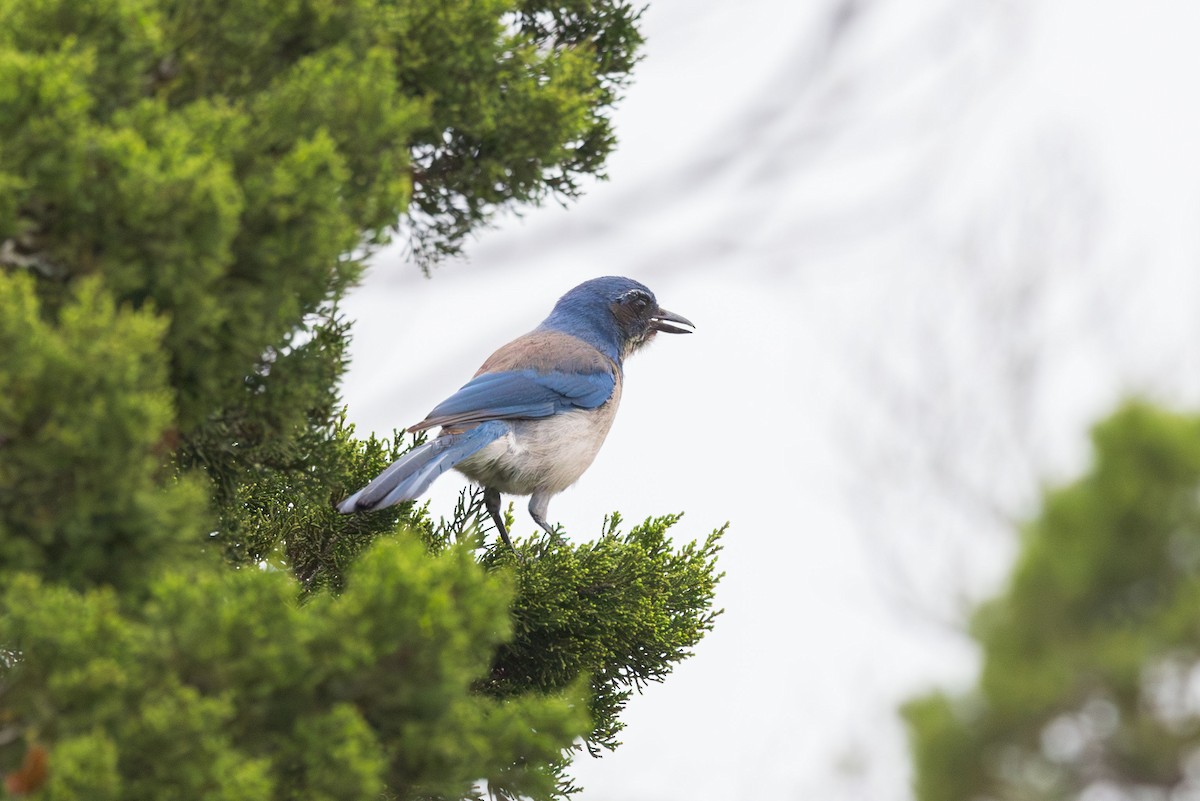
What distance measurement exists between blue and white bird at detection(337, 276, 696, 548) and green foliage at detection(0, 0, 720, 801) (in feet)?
5.39

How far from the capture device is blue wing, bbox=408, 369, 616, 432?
5332 millimetres

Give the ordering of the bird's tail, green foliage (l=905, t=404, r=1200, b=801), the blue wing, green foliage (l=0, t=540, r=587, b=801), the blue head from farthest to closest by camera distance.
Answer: the blue head → the blue wing → the bird's tail → green foliage (l=905, t=404, r=1200, b=801) → green foliage (l=0, t=540, r=587, b=801)

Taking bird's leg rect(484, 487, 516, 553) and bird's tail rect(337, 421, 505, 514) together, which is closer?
bird's tail rect(337, 421, 505, 514)

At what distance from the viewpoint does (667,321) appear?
6824 millimetres

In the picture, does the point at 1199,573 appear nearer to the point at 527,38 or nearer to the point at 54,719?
the point at 527,38

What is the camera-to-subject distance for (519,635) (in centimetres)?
422

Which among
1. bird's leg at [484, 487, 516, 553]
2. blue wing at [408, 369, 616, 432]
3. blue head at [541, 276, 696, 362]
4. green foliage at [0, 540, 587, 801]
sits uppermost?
blue head at [541, 276, 696, 362]

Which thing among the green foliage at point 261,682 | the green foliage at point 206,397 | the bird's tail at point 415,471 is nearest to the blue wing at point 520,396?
the bird's tail at point 415,471

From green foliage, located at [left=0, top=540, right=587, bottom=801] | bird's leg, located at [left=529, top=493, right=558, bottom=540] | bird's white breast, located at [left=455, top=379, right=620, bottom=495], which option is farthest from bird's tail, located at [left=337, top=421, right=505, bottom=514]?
green foliage, located at [left=0, top=540, right=587, bottom=801]

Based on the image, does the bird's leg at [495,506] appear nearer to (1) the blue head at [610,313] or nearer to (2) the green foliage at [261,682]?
(1) the blue head at [610,313]

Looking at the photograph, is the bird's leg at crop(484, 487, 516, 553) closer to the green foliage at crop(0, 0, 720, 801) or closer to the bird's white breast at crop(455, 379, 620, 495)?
the bird's white breast at crop(455, 379, 620, 495)

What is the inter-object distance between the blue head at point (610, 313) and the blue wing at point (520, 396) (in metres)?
0.42

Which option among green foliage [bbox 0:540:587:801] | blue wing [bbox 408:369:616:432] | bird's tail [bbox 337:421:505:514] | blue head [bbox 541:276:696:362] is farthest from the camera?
blue head [bbox 541:276:696:362]

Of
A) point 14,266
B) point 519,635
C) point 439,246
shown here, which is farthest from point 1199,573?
point 14,266
